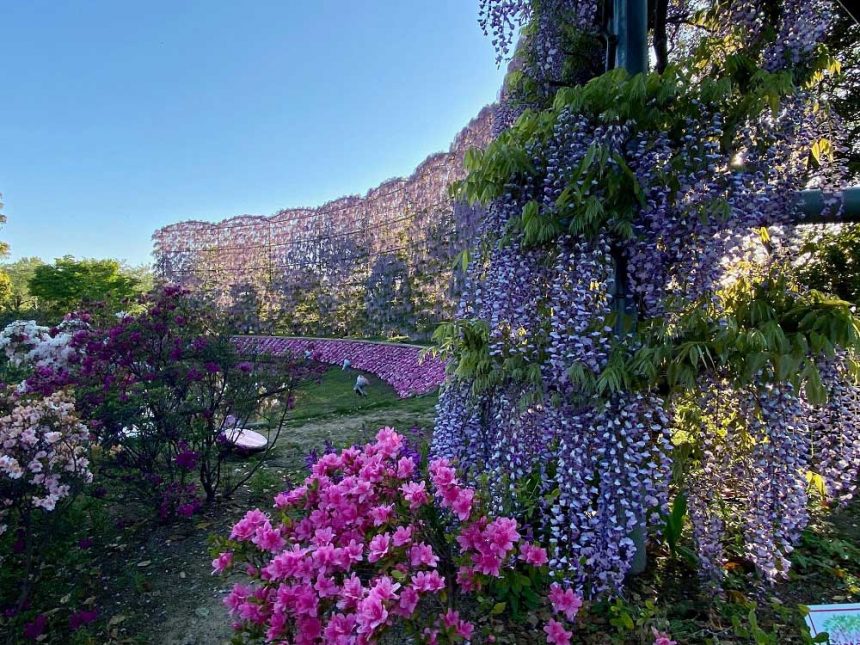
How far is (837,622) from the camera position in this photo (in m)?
1.62

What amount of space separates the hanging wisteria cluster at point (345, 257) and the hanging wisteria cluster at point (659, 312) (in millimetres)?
6234

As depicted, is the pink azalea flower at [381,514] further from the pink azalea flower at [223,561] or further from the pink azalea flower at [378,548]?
the pink azalea flower at [223,561]

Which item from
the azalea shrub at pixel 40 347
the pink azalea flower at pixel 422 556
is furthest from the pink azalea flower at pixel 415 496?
the azalea shrub at pixel 40 347

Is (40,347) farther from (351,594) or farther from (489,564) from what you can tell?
(489,564)

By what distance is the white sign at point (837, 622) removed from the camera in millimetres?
1592

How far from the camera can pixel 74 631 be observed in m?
2.33

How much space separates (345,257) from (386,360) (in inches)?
223

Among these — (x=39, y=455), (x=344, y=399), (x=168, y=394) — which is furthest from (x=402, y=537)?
(x=344, y=399)

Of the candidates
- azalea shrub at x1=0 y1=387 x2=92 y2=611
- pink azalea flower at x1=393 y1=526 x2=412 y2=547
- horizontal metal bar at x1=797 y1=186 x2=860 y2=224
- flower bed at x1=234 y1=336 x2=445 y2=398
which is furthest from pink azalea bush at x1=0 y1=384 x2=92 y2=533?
horizontal metal bar at x1=797 y1=186 x2=860 y2=224

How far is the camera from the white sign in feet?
5.22

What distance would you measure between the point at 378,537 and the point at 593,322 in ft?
3.91

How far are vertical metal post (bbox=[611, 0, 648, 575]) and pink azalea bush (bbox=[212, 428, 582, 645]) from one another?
40.9 inches

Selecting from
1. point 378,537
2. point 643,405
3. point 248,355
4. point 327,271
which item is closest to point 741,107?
point 643,405

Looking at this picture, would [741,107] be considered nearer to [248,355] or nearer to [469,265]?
[469,265]
